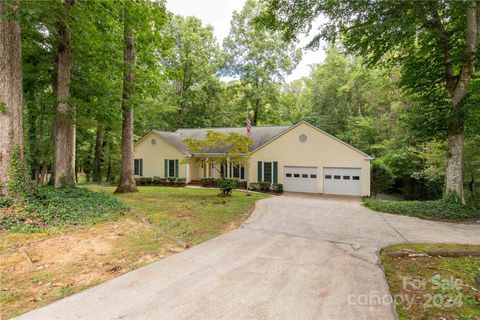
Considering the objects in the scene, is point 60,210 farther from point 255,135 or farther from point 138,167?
point 255,135

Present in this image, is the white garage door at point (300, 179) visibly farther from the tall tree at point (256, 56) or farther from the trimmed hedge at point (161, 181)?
the tall tree at point (256, 56)

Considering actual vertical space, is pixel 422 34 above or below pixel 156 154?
above

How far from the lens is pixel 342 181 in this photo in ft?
50.3

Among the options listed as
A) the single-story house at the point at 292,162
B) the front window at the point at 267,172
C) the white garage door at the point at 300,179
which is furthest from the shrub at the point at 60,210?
the white garage door at the point at 300,179

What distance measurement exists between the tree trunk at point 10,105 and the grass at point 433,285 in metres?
9.34

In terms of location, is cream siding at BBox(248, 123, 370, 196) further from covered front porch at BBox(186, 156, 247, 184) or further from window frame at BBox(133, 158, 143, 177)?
window frame at BBox(133, 158, 143, 177)

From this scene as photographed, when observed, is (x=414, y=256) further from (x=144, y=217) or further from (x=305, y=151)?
(x=305, y=151)

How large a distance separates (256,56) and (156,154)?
16.8m

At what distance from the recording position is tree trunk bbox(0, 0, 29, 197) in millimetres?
6479

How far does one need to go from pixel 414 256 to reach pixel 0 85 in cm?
1138

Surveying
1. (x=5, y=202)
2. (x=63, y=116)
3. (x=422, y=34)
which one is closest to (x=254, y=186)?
(x=63, y=116)

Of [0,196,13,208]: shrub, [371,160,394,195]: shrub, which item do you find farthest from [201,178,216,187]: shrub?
[0,196,13,208]: shrub

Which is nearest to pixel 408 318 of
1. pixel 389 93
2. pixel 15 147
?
pixel 15 147

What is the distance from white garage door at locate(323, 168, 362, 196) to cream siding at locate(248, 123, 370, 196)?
0.83 ft
